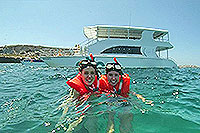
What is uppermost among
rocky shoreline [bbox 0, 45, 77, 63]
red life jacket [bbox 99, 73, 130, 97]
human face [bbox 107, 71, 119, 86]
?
rocky shoreline [bbox 0, 45, 77, 63]

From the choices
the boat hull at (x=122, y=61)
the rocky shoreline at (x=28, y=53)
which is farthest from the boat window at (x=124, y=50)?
the rocky shoreline at (x=28, y=53)

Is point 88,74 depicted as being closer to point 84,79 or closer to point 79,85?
point 84,79

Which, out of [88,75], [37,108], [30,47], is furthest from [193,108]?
[30,47]

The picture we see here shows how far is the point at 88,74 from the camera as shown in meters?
3.19

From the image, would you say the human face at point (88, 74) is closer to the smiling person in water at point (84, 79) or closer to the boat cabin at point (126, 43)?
the smiling person in water at point (84, 79)

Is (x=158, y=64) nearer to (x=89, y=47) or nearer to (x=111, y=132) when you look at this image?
(x=89, y=47)

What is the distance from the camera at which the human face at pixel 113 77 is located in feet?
10.5

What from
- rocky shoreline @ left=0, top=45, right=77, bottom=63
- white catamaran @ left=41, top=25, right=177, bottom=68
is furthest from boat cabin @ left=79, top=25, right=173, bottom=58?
rocky shoreline @ left=0, top=45, right=77, bottom=63

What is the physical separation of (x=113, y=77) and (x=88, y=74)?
1.98 ft

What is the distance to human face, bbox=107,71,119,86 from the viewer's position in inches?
126

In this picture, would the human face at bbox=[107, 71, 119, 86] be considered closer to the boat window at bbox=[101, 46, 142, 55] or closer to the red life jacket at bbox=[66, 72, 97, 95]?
the red life jacket at bbox=[66, 72, 97, 95]

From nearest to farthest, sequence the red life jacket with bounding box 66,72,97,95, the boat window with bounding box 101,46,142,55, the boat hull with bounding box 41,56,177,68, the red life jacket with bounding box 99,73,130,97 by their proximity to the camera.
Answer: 1. the red life jacket with bounding box 66,72,97,95
2. the red life jacket with bounding box 99,73,130,97
3. the boat hull with bounding box 41,56,177,68
4. the boat window with bounding box 101,46,142,55

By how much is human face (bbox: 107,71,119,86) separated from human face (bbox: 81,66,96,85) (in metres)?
0.39

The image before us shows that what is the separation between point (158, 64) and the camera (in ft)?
61.9
